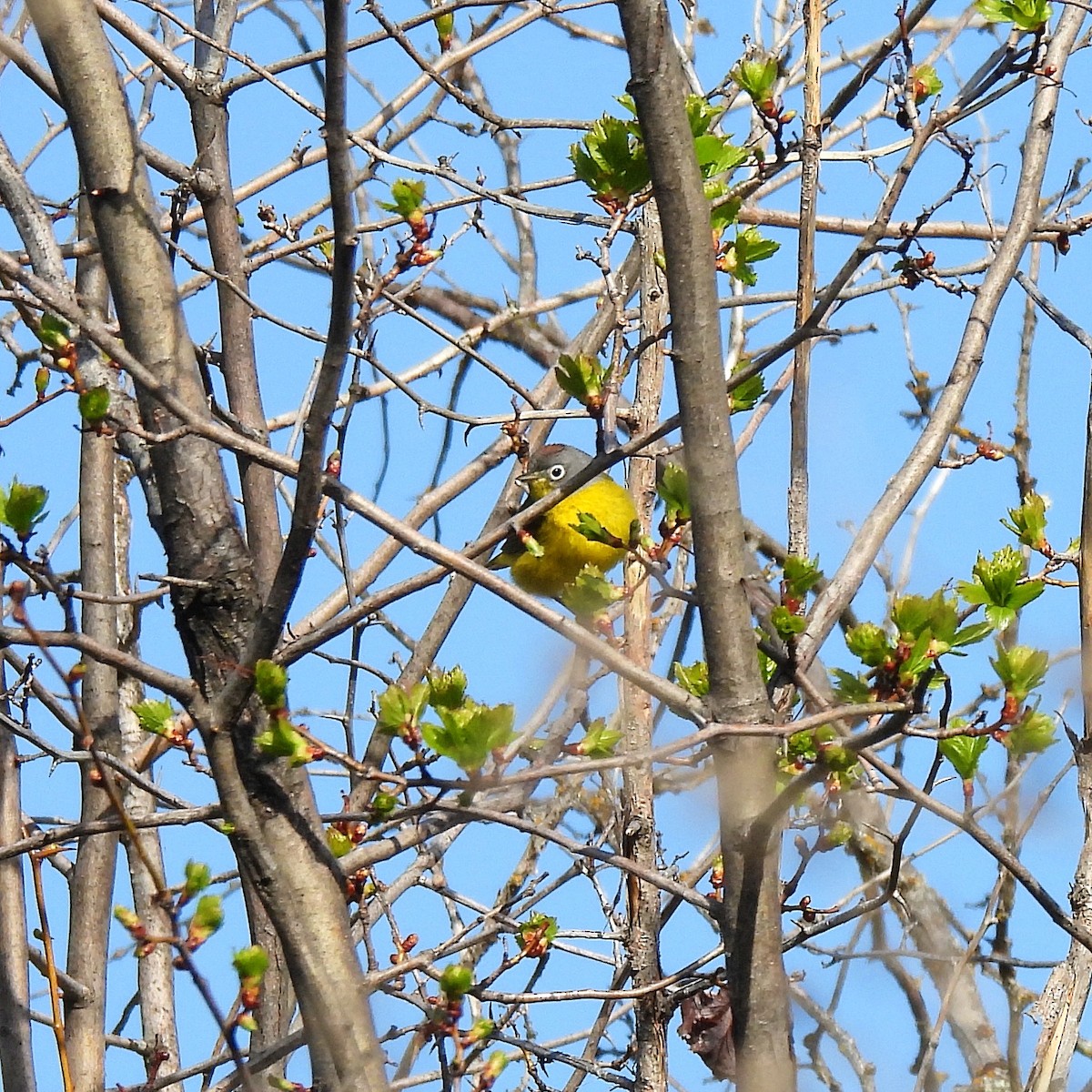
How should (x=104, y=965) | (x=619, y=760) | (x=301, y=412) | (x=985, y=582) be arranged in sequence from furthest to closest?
(x=301, y=412), (x=104, y=965), (x=985, y=582), (x=619, y=760)

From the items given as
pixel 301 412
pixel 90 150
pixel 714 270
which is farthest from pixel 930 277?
pixel 301 412

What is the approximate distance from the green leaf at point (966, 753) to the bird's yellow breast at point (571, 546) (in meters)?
3.13

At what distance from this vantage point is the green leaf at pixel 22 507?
208 cm

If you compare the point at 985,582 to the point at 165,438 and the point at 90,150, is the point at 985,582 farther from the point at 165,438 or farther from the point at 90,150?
the point at 90,150

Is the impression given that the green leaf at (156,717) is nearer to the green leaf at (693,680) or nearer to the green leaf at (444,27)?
the green leaf at (693,680)

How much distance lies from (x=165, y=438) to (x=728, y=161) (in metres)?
1.03

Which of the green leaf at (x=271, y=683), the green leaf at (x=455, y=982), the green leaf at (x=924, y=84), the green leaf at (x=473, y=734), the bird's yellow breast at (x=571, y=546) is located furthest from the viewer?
the bird's yellow breast at (x=571, y=546)

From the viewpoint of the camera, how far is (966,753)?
206 centimetres

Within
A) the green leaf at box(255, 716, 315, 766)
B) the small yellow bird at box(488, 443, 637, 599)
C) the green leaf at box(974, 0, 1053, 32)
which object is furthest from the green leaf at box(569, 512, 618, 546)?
the small yellow bird at box(488, 443, 637, 599)

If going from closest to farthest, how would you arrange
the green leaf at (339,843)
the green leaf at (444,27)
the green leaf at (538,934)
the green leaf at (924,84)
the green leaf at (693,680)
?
the green leaf at (693,680) < the green leaf at (339,843) < the green leaf at (538,934) < the green leaf at (924,84) < the green leaf at (444,27)

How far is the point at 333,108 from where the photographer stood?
1.66 metres

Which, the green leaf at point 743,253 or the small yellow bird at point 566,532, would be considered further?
the small yellow bird at point 566,532

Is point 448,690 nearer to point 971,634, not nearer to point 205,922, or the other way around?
point 205,922

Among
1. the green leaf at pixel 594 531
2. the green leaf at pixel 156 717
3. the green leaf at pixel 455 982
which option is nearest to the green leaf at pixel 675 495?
the green leaf at pixel 594 531
